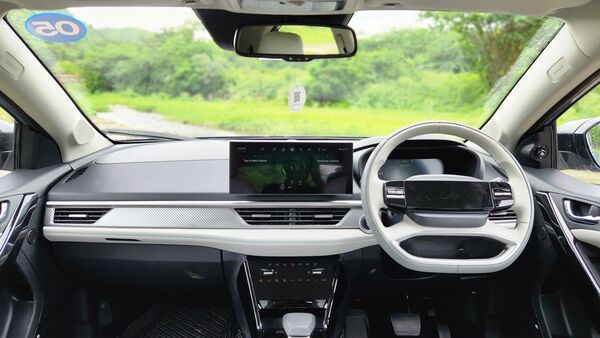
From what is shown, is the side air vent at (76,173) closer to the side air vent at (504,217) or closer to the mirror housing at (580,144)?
the side air vent at (504,217)

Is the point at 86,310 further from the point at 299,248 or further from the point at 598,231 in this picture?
the point at 598,231

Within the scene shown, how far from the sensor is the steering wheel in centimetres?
223

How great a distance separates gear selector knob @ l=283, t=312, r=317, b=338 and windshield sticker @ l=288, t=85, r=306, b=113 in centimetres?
121

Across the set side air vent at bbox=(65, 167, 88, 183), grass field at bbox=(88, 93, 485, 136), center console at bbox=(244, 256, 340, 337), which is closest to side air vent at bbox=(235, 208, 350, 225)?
center console at bbox=(244, 256, 340, 337)

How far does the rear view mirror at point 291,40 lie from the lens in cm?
256

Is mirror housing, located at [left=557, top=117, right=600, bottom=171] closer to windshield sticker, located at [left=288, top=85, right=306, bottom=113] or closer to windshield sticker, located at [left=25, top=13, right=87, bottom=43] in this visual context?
windshield sticker, located at [left=288, top=85, right=306, bottom=113]

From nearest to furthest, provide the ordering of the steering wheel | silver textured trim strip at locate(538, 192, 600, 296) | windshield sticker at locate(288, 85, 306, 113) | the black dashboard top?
the steering wheel < silver textured trim strip at locate(538, 192, 600, 296) < the black dashboard top < windshield sticker at locate(288, 85, 306, 113)

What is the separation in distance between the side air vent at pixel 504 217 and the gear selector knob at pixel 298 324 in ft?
3.73

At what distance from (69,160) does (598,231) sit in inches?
118

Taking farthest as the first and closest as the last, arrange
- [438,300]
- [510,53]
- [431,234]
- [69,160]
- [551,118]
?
[510,53] < [438,300] < [69,160] < [551,118] < [431,234]

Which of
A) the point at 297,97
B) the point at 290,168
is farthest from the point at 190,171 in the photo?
the point at 297,97

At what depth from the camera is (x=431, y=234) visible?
227cm

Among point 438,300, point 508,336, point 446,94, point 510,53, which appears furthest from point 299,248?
point 510,53

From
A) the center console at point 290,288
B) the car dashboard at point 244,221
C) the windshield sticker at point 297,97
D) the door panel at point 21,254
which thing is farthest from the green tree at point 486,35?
the door panel at point 21,254
